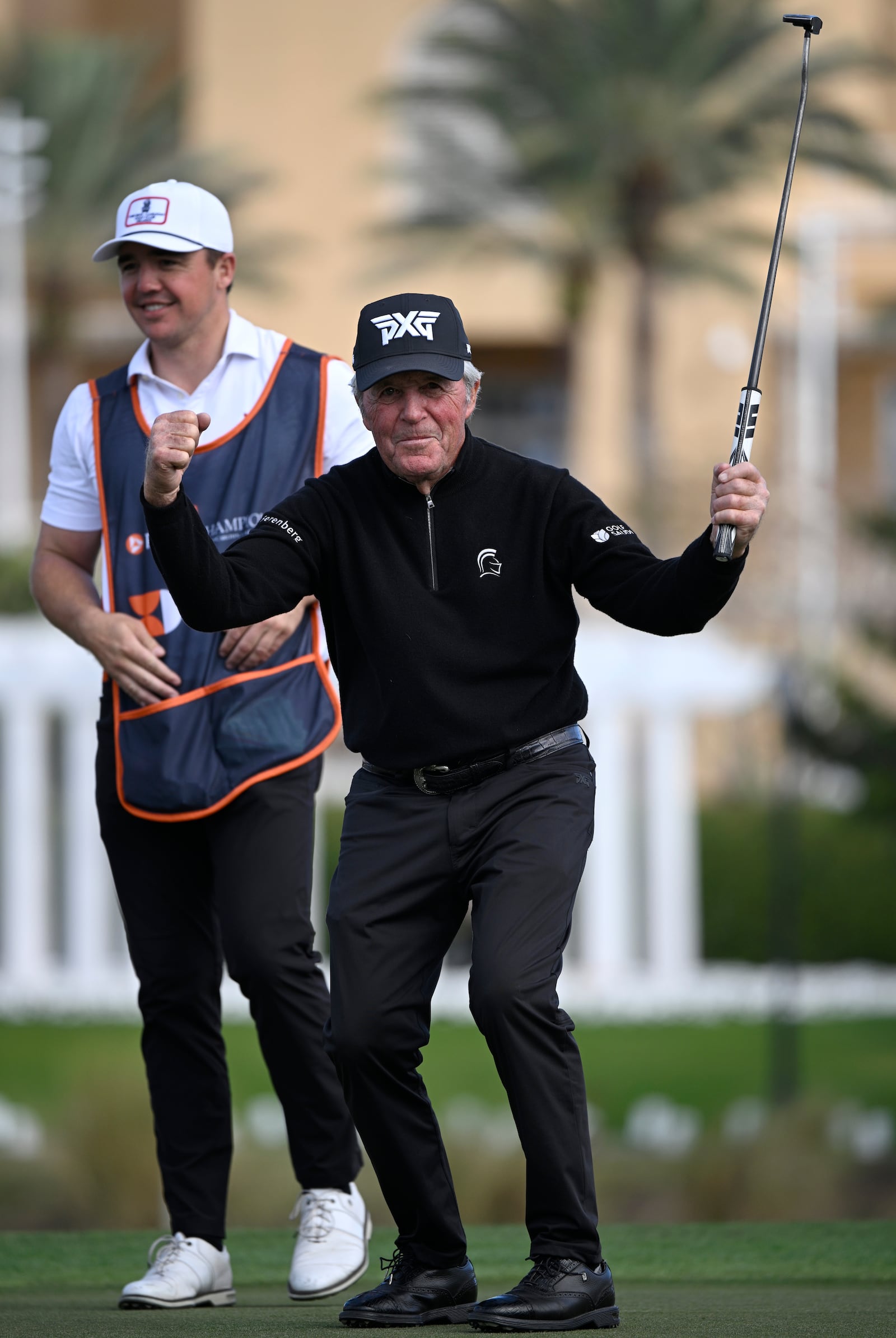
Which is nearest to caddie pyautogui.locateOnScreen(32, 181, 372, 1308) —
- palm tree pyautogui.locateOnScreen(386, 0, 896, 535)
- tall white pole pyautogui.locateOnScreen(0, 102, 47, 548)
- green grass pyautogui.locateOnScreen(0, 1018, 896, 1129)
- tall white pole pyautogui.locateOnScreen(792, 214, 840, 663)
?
green grass pyautogui.locateOnScreen(0, 1018, 896, 1129)

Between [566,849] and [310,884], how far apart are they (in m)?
0.90

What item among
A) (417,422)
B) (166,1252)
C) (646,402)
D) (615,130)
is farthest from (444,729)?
(646,402)

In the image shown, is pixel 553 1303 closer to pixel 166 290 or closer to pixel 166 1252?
pixel 166 1252

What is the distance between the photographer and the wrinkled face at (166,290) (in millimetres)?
4598

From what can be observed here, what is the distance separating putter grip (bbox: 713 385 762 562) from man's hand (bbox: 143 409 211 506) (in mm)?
941

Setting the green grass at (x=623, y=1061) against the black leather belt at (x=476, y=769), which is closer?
the black leather belt at (x=476, y=769)

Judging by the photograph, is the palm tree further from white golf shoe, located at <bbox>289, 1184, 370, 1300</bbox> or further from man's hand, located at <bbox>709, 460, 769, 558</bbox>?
man's hand, located at <bbox>709, 460, 769, 558</bbox>

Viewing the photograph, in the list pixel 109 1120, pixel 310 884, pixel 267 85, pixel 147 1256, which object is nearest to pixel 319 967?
pixel 310 884

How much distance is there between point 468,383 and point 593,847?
10.8 m

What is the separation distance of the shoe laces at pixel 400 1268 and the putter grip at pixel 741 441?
1.46 meters

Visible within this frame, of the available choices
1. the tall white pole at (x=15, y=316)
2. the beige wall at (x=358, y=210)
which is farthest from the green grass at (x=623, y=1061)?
the beige wall at (x=358, y=210)

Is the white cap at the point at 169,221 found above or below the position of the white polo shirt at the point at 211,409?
above

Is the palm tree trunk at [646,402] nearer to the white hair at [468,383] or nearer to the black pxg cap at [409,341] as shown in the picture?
the white hair at [468,383]

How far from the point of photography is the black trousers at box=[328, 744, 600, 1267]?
3.78 metres
